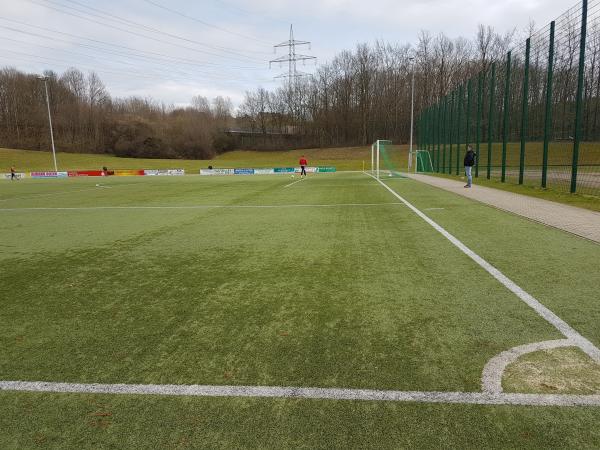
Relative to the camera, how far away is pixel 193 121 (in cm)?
9212

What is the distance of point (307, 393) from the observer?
2.51m

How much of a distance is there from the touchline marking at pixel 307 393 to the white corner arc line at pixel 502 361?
0.10m

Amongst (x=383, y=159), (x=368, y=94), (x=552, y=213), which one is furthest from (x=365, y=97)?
(x=552, y=213)

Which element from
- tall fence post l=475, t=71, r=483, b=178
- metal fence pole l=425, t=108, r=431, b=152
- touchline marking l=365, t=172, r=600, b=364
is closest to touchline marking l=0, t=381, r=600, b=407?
touchline marking l=365, t=172, r=600, b=364

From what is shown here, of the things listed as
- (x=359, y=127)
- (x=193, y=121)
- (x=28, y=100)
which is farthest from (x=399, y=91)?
(x=28, y=100)

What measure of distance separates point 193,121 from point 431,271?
93.6 meters

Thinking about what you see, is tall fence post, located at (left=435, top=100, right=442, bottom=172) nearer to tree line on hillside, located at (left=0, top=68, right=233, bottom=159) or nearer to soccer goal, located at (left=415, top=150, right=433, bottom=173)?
soccer goal, located at (left=415, top=150, right=433, bottom=173)

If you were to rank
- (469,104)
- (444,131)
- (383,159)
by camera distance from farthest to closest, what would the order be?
(383,159)
(444,131)
(469,104)

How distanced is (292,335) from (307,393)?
2.77ft

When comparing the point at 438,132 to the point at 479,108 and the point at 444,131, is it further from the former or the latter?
the point at 479,108

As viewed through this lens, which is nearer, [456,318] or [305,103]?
[456,318]

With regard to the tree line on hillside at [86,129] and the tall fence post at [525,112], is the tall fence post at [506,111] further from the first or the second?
the tree line on hillside at [86,129]

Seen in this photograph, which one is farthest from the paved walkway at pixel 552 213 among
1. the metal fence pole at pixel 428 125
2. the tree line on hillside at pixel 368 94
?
the tree line on hillside at pixel 368 94

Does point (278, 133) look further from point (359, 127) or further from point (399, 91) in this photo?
point (399, 91)
